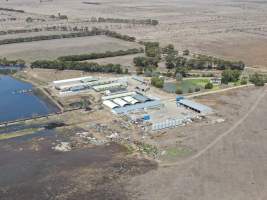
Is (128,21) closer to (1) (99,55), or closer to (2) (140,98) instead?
(1) (99,55)

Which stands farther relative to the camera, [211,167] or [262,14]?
[262,14]

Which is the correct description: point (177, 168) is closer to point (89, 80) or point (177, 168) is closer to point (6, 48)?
point (89, 80)

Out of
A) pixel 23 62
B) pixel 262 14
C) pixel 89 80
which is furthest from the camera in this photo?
pixel 262 14

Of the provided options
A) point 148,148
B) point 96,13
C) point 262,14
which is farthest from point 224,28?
point 148,148

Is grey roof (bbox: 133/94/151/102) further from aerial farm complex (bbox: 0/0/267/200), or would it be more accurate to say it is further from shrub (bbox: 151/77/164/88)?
shrub (bbox: 151/77/164/88)

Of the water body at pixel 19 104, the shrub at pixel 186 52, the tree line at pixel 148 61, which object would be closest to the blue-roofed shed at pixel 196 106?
the water body at pixel 19 104

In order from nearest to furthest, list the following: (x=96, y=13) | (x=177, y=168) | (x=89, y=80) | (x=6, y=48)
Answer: (x=177, y=168), (x=89, y=80), (x=6, y=48), (x=96, y=13)

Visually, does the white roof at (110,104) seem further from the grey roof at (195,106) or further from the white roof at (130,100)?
the grey roof at (195,106)

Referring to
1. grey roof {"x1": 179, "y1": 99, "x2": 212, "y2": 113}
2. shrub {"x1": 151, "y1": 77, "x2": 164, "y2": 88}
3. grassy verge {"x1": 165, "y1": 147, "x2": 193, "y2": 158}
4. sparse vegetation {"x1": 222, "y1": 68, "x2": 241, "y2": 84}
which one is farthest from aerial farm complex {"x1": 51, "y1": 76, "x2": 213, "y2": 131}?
sparse vegetation {"x1": 222, "y1": 68, "x2": 241, "y2": 84}
